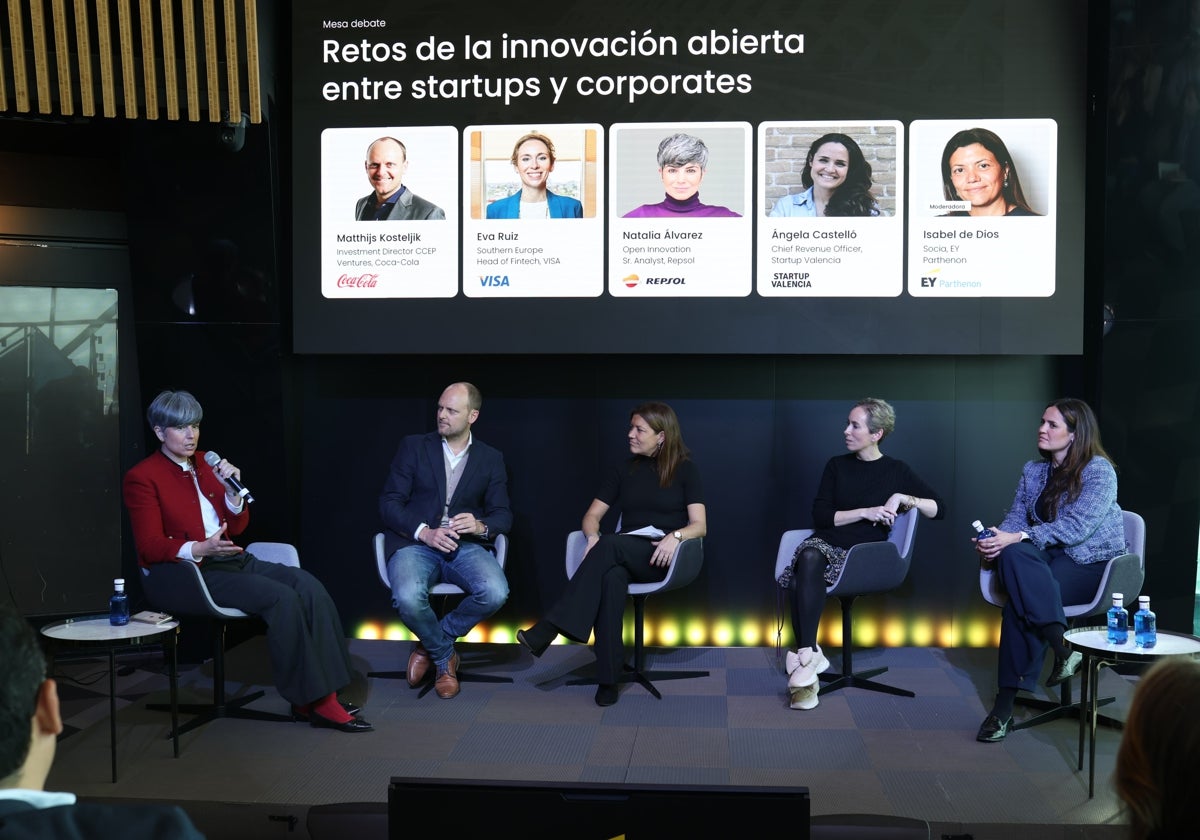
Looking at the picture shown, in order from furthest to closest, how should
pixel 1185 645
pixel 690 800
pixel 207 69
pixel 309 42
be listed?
pixel 309 42, pixel 207 69, pixel 1185 645, pixel 690 800

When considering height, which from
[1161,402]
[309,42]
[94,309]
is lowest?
[1161,402]

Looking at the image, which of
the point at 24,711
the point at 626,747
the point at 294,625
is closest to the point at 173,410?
the point at 294,625

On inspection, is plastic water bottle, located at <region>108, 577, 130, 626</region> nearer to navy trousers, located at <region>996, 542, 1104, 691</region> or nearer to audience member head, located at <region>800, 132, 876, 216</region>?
navy trousers, located at <region>996, 542, 1104, 691</region>

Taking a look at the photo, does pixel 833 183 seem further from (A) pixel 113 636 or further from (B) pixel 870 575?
(A) pixel 113 636

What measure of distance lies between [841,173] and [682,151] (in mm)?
745

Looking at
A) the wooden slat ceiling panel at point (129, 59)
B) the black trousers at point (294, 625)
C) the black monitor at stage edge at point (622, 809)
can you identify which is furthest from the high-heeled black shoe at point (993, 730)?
the wooden slat ceiling panel at point (129, 59)

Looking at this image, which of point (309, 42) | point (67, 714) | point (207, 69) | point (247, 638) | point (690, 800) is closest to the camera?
point (690, 800)

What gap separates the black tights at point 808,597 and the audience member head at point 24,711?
376 cm

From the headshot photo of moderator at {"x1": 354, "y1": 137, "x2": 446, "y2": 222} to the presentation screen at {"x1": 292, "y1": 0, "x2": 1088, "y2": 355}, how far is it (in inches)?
0.4

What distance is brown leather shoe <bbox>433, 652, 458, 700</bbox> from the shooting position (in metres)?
4.80

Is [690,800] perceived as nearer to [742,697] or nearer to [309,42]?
[742,697]

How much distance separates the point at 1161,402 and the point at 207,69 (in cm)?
457

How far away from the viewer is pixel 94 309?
18.8ft

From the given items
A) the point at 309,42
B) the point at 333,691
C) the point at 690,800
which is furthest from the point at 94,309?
the point at 690,800
